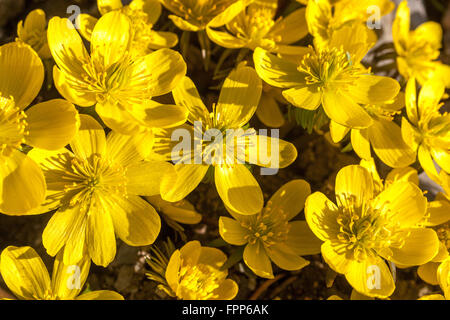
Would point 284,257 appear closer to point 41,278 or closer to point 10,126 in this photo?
point 41,278

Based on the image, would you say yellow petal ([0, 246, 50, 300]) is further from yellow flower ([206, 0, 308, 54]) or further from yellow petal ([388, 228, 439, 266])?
yellow petal ([388, 228, 439, 266])

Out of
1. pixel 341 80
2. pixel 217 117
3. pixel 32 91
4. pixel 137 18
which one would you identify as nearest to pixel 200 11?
pixel 137 18

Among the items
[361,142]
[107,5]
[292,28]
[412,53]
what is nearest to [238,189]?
[361,142]

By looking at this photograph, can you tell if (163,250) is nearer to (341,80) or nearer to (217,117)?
(217,117)

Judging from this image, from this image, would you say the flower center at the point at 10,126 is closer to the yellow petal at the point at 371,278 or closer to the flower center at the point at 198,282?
the flower center at the point at 198,282

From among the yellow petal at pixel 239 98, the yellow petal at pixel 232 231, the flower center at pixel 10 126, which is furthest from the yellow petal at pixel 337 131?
the flower center at pixel 10 126

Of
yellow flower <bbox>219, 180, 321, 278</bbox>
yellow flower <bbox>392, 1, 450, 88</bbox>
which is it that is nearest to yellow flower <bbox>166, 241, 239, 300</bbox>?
yellow flower <bbox>219, 180, 321, 278</bbox>
